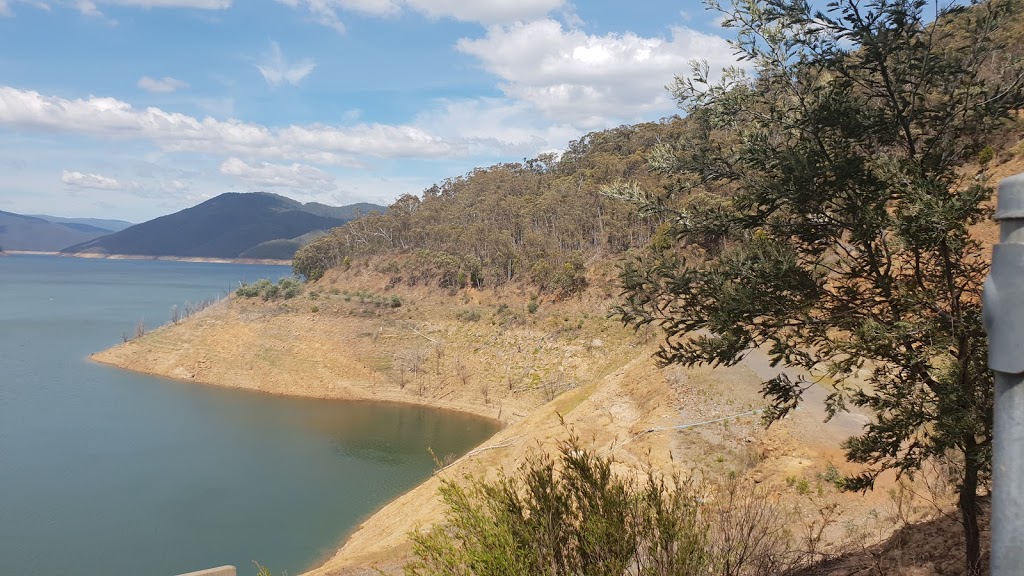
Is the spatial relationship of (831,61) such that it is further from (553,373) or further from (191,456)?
(553,373)

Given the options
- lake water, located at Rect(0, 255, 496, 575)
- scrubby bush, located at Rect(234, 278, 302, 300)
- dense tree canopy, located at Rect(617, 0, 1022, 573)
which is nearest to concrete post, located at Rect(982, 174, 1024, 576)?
dense tree canopy, located at Rect(617, 0, 1022, 573)

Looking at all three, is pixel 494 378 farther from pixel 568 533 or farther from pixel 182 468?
pixel 568 533

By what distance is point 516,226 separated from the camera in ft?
202

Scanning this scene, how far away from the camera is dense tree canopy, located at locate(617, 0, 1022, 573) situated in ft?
13.5

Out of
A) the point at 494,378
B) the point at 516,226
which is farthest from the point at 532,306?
the point at 516,226

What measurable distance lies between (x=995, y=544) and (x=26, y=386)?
50.7 m

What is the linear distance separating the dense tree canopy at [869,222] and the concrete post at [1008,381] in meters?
2.51

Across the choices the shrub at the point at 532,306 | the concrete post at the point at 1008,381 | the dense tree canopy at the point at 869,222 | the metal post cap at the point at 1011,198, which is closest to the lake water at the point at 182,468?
the shrub at the point at 532,306

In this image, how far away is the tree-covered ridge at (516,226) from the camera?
49.8 meters

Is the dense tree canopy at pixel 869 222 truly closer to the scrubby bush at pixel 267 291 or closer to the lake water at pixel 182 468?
the lake water at pixel 182 468

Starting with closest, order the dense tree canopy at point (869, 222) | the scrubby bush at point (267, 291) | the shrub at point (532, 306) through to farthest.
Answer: the dense tree canopy at point (869, 222) < the shrub at point (532, 306) < the scrubby bush at point (267, 291)

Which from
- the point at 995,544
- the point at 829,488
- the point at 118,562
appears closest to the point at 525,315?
the point at 118,562

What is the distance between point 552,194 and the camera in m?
61.2

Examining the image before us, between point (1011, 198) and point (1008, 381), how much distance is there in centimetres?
48
